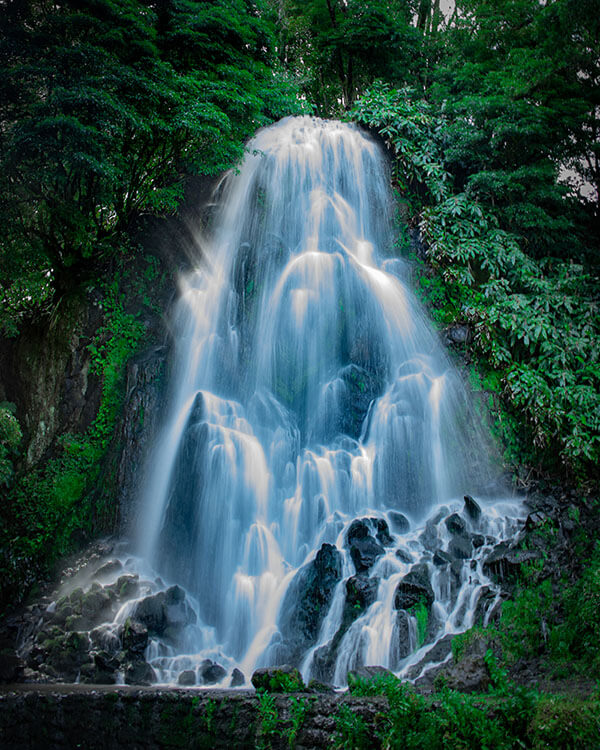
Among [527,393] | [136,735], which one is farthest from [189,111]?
[136,735]

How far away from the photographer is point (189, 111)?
356 inches

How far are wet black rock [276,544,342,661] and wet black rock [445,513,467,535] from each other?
1.72m

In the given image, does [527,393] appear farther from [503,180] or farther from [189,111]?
[189,111]

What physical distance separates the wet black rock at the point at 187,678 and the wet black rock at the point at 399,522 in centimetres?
350

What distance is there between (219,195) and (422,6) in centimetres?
1134

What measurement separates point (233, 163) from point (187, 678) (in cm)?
942

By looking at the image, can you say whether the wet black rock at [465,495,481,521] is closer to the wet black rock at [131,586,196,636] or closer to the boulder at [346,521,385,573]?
the boulder at [346,521,385,573]

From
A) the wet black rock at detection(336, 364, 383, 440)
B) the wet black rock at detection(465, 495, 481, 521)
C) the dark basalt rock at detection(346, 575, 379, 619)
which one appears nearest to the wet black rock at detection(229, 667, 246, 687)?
the dark basalt rock at detection(346, 575, 379, 619)

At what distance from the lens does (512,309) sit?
9539 mm

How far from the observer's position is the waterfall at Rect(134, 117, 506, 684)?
6.68 metres

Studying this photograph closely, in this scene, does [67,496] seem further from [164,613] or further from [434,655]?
[434,655]

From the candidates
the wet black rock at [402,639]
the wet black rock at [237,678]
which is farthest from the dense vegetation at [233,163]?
the wet black rock at [237,678]

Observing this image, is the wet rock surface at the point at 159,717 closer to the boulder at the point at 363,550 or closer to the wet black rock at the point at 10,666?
the wet black rock at the point at 10,666

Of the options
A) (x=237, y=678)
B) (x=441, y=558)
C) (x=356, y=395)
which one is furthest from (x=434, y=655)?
(x=356, y=395)
